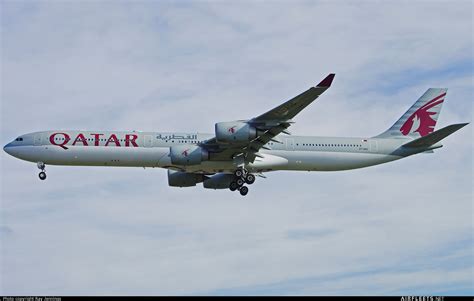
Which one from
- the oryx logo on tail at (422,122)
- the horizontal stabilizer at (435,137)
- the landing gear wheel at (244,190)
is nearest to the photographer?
the horizontal stabilizer at (435,137)

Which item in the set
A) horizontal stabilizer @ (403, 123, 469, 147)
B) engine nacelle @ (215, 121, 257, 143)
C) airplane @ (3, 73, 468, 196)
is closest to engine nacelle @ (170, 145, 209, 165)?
airplane @ (3, 73, 468, 196)

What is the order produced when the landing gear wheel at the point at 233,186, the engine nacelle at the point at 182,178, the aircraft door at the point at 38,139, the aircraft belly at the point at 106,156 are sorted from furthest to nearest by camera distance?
the engine nacelle at the point at 182,178 < the landing gear wheel at the point at 233,186 < the aircraft door at the point at 38,139 < the aircraft belly at the point at 106,156

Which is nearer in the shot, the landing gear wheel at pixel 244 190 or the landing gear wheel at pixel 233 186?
the landing gear wheel at pixel 244 190

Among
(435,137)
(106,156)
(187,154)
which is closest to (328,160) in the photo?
(435,137)

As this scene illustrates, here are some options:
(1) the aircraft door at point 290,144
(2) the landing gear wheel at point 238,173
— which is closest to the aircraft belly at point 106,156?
(2) the landing gear wheel at point 238,173

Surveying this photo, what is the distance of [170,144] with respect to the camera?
59.5 metres

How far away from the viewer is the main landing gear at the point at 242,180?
60500 mm

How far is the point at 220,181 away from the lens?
64.5 m

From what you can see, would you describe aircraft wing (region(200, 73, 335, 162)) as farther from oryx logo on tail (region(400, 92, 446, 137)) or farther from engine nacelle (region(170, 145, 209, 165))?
oryx logo on tail (region(400, 92, 446, 137))

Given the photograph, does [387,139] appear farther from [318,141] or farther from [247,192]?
[247,192]

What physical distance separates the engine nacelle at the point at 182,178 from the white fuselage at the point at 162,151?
11.5ft

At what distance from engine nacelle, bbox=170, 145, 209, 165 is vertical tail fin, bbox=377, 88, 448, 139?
46.2 feet

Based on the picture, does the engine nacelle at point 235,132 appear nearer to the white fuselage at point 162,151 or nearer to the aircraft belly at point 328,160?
the white fuselage at point 162,151

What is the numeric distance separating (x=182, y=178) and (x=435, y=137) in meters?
17.7
